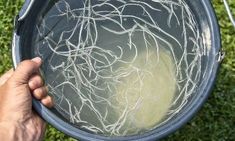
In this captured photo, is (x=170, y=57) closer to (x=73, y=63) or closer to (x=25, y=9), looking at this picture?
(x=73, y=63)

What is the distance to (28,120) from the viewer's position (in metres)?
1.33

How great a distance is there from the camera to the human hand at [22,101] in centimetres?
123

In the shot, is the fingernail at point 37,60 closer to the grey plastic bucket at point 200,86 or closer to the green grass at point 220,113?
the grey plastic bucket at point 200,86

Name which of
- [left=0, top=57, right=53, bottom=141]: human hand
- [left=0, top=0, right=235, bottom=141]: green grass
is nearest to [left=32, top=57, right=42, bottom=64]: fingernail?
[left=0, top=57, right=53, bottom=141]: human hand

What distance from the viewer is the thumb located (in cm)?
121

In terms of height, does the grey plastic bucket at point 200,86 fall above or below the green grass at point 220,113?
above

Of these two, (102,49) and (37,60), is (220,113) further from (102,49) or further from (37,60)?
(37,60)

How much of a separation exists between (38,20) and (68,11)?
10cm

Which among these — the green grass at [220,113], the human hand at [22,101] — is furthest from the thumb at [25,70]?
the green grass at [220,113]

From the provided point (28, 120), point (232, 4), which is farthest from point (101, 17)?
point (232, 4)

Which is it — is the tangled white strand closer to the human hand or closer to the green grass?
the human hand

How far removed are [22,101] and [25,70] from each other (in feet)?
0.26

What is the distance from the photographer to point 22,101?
1229 millimetres

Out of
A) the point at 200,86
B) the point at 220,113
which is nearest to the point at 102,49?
the point at 200,86
